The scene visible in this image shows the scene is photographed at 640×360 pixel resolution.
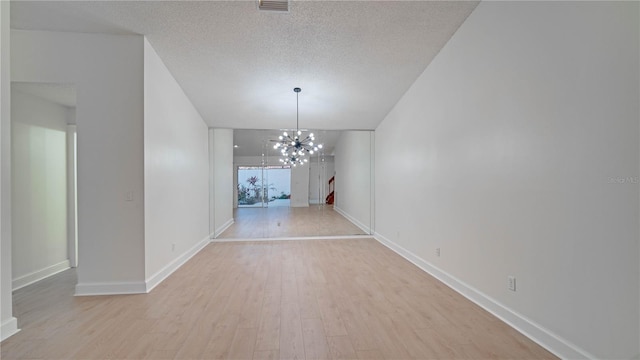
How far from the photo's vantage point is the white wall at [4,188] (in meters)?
2.36

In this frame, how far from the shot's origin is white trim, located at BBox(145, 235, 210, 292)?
137 inches

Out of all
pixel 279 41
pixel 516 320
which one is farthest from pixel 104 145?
pixel 516 320

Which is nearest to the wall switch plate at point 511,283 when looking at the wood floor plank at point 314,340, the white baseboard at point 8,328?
the wood floor plank at point 314,340

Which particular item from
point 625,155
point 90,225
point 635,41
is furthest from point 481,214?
point 90,225

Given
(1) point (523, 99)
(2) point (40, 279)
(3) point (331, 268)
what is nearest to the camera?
(1) point (523, 99)

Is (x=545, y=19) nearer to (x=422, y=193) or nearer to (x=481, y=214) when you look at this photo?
(x=481, y=214)

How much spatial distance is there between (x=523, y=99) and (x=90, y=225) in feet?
15.7

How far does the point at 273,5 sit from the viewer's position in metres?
3.03

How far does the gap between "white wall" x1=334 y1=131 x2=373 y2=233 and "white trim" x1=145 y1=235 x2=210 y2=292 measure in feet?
12.9

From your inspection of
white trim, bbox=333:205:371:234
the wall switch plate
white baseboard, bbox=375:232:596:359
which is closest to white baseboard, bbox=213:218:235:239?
white trim, bbox=333:205:371:234

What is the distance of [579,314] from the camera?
2.01 meters

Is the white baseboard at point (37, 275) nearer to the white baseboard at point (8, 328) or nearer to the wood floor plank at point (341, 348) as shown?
the white baseboard at point (8, 328)

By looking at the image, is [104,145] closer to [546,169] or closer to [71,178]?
[71,178]

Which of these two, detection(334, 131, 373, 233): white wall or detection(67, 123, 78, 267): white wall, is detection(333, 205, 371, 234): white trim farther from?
detection(67, 123, 78, 267): white wall
